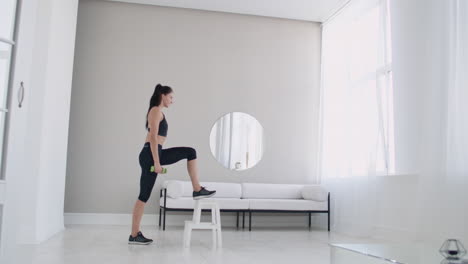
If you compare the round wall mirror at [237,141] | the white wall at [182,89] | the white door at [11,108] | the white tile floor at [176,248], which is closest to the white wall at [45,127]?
the white tile floor at [176,248]

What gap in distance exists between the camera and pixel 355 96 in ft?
18.6

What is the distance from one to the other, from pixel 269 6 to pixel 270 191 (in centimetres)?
266

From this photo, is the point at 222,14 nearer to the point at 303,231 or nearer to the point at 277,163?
the point at 277,163

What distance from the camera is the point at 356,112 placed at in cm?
556

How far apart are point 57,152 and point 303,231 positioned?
318 centimetres

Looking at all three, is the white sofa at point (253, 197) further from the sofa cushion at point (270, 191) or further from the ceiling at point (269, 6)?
the ceiling at point (269, 6)

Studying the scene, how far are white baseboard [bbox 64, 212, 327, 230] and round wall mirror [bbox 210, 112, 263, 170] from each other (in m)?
0.76

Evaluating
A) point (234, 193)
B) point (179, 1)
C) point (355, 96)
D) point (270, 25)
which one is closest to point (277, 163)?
point (234, 193)

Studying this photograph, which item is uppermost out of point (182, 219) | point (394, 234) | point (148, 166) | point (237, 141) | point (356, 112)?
point (356, 112)

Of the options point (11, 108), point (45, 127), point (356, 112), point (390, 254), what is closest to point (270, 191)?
point (356, 112)

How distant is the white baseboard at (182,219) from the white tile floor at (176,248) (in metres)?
0.70

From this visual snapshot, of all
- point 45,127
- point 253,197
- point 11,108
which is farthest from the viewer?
point 253,197

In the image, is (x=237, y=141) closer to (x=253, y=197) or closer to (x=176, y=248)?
(x=253, y=197)

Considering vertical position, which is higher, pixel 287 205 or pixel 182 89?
pixel 182 89
